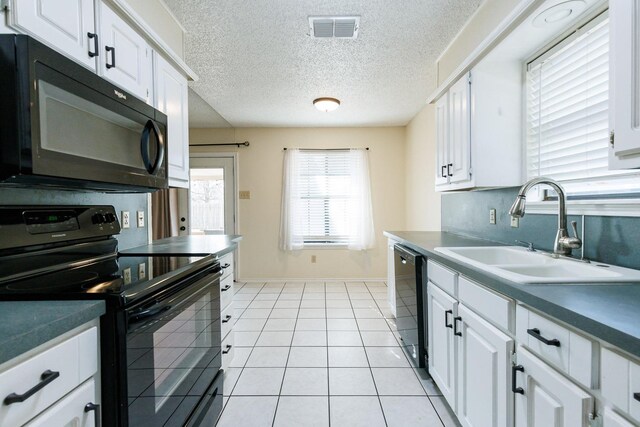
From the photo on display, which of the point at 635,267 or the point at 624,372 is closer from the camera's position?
the point at 624,372

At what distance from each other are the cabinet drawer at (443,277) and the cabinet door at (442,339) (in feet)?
0.12

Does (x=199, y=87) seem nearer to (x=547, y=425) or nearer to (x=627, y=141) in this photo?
(x=627, y=141)

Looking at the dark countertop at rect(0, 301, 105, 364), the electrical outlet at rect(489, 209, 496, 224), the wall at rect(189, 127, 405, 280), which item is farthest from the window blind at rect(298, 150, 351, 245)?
the dark countertop at rect(0, 301, 105, 364)

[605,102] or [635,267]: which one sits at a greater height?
[605,102]

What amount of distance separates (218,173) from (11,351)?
442cm

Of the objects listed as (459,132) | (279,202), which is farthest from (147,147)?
(279,202)

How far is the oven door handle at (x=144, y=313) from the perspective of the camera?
0.92 m

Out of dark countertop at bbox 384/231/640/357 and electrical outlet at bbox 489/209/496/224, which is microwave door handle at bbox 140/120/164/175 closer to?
dark countertop at bbox 384/231/640/357

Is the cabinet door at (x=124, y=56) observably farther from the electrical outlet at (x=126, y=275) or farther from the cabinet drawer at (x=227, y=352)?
the cabinet drawer at (x=227, y=352)

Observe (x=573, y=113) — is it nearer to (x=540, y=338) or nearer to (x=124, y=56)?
(x=540, y=338)

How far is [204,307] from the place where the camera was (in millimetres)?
1497

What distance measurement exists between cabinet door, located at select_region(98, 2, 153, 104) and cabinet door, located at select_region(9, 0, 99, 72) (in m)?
0.06

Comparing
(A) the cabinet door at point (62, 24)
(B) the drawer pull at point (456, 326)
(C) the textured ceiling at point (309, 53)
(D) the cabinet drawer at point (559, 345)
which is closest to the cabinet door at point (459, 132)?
(C) the textured ceiling at point (309, 53)

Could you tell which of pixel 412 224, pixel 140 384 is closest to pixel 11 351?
pixel 140 384
